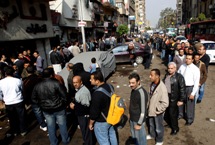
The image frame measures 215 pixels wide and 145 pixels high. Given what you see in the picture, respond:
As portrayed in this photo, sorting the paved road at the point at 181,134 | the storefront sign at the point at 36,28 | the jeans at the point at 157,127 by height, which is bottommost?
the paved road at the point at 181,134

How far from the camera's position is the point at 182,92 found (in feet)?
13.1

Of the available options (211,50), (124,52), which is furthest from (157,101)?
(211,50)

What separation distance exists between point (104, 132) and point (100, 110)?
1.62ft

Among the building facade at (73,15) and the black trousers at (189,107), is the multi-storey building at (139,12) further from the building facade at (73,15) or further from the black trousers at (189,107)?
the black trousers at (189,107)

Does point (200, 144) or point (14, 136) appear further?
point (14, 136)

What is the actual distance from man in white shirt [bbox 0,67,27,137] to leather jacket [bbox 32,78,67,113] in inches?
39.4

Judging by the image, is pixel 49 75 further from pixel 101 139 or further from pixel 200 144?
pixel 200 144

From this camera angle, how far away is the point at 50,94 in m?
3.73

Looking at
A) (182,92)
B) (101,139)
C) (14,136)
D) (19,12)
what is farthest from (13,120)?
(19,12)

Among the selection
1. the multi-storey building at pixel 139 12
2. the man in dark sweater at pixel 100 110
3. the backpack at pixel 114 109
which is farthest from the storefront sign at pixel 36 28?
the multi-storey building at pixel 139 12

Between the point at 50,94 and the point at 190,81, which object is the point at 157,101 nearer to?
the point at 190,81

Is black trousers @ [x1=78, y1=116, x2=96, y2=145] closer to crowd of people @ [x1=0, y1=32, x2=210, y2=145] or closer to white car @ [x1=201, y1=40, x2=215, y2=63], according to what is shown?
crowd of people @ [x1=0, y1=32, x2=210, y2=145]

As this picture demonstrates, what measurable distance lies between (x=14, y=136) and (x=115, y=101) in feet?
11.4

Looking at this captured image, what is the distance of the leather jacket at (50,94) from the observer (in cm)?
371
